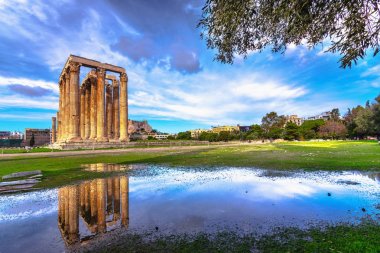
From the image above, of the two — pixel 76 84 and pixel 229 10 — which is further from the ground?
pixel 76 84

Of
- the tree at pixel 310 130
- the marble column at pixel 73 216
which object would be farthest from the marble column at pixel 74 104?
the tree at pixel 310 130

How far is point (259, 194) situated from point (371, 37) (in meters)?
6.47

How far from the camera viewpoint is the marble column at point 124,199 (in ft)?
22.8

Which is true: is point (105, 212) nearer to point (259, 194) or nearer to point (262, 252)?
point (262, 252)

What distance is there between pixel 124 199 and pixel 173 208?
245cm

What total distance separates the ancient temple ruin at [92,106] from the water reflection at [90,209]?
38.7m

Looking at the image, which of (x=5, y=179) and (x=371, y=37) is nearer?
(x=371, y=37)

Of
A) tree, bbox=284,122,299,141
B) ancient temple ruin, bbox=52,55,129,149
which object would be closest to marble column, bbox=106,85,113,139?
ancient temple ruin, bbox=52,55,129,149

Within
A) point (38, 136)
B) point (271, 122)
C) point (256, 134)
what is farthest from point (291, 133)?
point (38, 136)

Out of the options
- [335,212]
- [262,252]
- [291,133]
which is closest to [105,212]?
[262,252]

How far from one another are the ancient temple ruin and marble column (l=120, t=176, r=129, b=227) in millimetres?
37544

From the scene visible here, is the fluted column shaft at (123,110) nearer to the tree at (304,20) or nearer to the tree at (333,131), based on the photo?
the tree at (304,20)

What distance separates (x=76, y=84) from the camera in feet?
153

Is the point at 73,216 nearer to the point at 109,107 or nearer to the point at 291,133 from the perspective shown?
the point at 109,107
